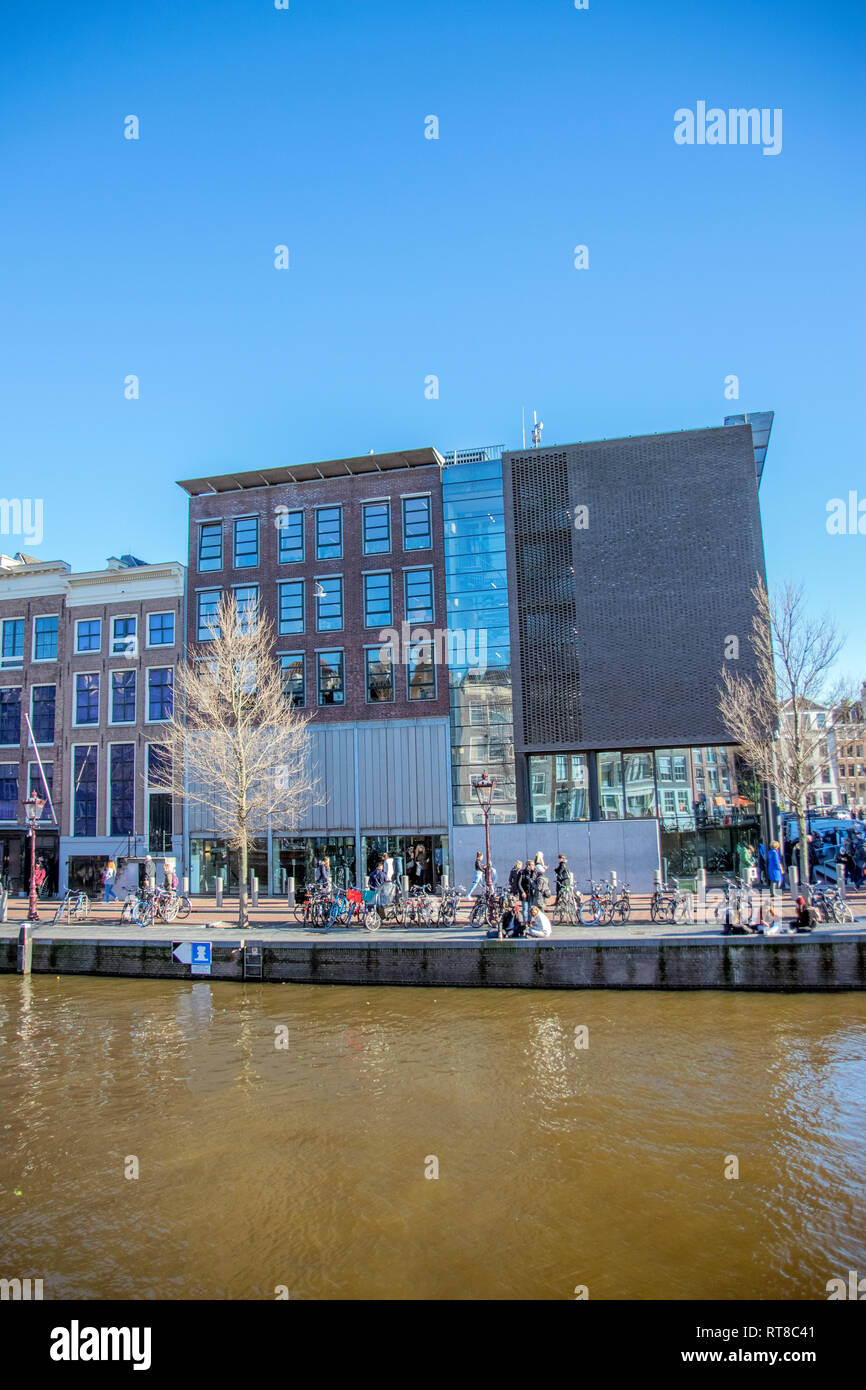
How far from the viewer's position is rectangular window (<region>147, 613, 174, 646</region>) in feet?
113

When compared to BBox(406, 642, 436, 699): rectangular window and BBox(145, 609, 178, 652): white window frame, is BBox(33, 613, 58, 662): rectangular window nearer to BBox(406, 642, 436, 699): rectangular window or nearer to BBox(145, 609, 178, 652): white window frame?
BBox(145, 609, 178, 652): white window frame

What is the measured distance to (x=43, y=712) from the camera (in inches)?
1398

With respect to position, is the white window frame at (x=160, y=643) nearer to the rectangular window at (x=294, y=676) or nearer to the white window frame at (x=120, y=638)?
the white window frame at (x=120, y=638)

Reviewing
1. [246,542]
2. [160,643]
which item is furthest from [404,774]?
[160,643]

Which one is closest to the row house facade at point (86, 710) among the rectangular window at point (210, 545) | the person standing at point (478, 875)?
the rectangular window at point (210, 545)

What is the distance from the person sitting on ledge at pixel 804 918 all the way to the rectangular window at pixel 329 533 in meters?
21.6

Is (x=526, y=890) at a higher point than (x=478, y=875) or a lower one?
higher

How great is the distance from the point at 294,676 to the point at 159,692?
19.0 ft

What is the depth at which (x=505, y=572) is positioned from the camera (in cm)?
3150

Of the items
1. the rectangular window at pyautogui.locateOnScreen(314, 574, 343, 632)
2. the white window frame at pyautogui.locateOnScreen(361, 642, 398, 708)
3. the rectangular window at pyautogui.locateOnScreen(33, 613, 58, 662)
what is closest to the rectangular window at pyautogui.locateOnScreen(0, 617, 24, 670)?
the rectangular window at pyautogui.locateOnScreen(33, 613, 58, 662)

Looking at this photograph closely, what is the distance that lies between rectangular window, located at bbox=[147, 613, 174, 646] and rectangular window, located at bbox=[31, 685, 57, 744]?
16.1 feet

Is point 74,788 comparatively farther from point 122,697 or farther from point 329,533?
point 329,533

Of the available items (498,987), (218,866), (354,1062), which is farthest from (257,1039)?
(218,866)

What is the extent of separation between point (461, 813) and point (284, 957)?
1235cm
